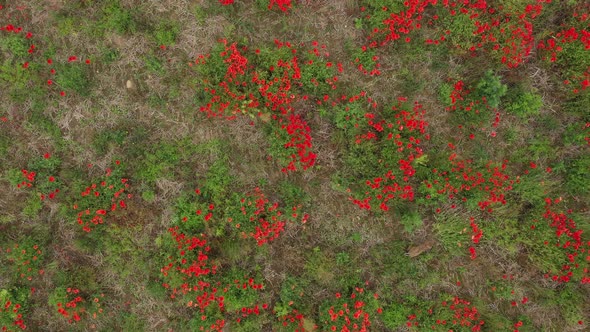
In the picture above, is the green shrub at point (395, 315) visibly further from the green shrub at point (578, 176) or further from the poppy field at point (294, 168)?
the green shrub at point (578, 176)

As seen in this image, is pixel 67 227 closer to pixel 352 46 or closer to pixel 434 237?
pixel 352 46

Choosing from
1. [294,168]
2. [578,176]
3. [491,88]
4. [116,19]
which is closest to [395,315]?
[294,168]

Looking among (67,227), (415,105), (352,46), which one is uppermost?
(352,46)

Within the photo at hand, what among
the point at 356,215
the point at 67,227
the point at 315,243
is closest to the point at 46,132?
the point at 67,227

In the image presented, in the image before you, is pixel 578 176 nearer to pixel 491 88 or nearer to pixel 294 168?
pixel 491 88

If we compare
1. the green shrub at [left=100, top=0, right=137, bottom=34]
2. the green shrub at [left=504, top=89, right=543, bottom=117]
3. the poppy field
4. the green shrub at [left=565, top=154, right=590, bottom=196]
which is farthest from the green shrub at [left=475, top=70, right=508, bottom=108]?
the green shrub at [left=100, top=0, right=137, bottom=34]

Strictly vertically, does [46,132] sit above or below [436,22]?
below

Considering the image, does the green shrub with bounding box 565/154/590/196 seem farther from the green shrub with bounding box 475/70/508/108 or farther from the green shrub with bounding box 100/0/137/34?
the green shrub with bounding box 100/0/137/34

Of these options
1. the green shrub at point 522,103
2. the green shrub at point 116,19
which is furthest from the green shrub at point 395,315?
the green shrub at point 116,19
